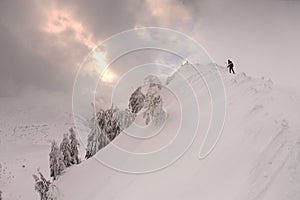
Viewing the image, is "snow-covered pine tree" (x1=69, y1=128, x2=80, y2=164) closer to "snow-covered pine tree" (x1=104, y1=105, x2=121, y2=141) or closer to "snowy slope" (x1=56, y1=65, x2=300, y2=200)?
"snow-covered pine tree" (x1=104, y1=105, x2=121, y2=141)

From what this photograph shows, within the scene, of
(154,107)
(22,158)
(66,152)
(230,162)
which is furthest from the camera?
(22,158)

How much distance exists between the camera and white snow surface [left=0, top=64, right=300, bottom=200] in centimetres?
1755

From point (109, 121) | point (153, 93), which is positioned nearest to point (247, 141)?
point (153, 93)

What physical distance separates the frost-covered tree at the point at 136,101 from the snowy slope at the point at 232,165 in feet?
18.1

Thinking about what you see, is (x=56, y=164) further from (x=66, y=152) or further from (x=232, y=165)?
(x=232, y=165)

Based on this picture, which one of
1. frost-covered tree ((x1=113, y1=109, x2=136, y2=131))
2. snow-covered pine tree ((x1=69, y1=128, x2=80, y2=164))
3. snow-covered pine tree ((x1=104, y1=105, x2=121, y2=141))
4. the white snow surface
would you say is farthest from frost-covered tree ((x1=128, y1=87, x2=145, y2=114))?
snow-covered pine tree ((x1=69, y1=128, x2=80, y2=164))

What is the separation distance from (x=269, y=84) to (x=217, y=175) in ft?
48.4

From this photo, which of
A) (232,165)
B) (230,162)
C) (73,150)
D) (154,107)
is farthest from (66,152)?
(232,165)

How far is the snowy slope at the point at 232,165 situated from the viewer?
57.4ft

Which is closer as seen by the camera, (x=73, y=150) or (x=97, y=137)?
(x=97, y=137)

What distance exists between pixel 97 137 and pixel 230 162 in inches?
733

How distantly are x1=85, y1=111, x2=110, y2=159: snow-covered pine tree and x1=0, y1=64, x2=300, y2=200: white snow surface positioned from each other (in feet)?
12.0

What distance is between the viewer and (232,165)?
62.8 feet

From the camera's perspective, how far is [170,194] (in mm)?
19047
